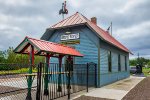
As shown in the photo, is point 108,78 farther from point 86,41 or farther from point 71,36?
point 71,36

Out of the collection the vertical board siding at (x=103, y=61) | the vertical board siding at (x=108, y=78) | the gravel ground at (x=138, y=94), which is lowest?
the gravel ground at (x=138, y=94)

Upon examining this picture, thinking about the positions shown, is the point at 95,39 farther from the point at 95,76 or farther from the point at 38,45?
the point at 38,45

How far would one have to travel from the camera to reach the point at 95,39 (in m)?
14.3

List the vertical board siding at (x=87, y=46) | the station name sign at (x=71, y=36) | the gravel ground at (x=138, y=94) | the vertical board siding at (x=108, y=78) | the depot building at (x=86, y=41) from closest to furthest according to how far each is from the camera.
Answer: the gravel ground at (x=138, y=94) → the depot building at (x=86, y=41) → the vertical board siding at (x=87, y=46) → the vertical board siding at (x=108, y=78) → the station name sign at (x=71, y=36)

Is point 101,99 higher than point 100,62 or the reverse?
the reverse

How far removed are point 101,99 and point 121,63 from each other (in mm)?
13018

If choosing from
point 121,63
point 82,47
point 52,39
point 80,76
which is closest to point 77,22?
point 82,47

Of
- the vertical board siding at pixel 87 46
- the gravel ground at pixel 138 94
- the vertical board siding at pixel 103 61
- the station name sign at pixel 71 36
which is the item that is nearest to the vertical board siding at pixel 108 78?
the vertical board siding at pixel 103 61

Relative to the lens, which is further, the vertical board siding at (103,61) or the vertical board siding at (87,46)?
the vertical board siding at (103,61)

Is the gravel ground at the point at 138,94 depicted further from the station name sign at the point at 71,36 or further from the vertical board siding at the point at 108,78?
the station name sign at the point at 71,36

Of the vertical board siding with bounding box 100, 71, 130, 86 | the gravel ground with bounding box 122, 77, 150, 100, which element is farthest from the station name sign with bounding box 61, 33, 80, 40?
the gravel ground with bounding box 122, 77, 150, 100

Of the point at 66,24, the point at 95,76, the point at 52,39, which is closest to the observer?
the point at 95,76

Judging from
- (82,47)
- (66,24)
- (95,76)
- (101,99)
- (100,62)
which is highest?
(66,24)

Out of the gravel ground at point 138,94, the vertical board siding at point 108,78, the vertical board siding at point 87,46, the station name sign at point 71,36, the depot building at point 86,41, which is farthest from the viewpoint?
the station name sign at point 71,36
